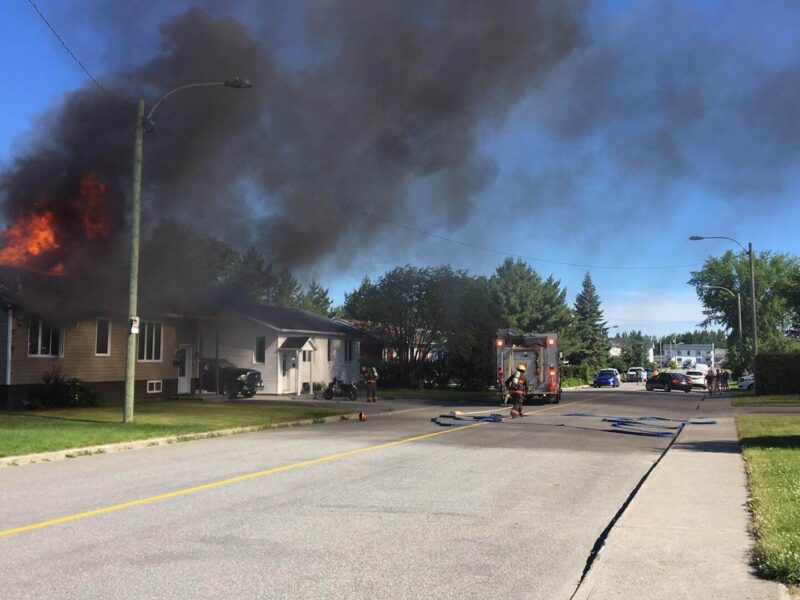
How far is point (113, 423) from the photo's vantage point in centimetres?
1552

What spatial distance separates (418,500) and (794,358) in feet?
108

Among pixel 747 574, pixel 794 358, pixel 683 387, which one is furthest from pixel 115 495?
pixel 683 387

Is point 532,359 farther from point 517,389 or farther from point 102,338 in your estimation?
point 102,338

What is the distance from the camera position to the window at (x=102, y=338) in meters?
23.5

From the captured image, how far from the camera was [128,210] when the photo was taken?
2130 cm

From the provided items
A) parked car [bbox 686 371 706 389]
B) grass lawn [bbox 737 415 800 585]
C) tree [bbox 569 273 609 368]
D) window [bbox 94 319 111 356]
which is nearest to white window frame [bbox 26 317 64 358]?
window [bbox 94 319 111 356]

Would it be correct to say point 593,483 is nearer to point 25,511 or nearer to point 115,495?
point 115,495

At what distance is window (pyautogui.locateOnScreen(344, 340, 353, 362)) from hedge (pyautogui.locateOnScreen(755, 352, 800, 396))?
66.7ft

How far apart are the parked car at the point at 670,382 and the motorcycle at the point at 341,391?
23293 millimetres

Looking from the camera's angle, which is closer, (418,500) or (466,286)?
(418,500)

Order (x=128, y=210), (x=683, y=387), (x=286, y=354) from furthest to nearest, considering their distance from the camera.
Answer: (x=683, y=387) → (x=286, y=354) → (x=128, y=210)

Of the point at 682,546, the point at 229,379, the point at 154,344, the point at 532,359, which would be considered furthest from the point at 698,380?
the point at 682,546

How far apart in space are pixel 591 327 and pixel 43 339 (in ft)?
211

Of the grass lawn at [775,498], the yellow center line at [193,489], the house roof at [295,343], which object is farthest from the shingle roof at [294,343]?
the grass lawn at [775,498]
